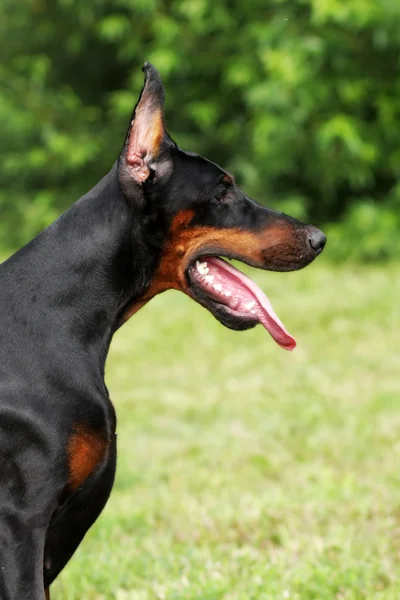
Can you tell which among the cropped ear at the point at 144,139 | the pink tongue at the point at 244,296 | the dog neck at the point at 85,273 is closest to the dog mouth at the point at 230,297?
the pink tongue at the point at 244,296

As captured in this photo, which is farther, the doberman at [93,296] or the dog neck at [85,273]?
the dog neck at [85,273]

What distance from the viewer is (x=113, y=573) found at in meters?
3.94

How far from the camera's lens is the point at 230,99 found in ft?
46.9

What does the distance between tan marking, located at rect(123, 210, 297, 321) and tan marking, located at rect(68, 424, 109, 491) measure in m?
0.47

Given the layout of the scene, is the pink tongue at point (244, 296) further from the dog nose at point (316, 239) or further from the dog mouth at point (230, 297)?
the dog nose at point (316, 239)

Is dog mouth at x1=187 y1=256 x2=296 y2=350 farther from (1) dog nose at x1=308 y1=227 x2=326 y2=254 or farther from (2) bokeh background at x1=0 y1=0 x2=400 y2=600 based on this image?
(2) bokeh background at x1=0 y1=0 x2=400 y2=600

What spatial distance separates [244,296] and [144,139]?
575 mm

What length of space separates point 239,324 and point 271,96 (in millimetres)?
9207

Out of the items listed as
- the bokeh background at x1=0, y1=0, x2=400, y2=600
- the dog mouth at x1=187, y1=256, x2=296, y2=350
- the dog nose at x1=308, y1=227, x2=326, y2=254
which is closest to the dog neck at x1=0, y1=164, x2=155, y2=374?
the dog mouth at x1=187, y1=256, x2=296, y2=350

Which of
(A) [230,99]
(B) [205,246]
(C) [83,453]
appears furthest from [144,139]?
(A) [230,99]

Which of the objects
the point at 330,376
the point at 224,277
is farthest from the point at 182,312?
the point at 224,277

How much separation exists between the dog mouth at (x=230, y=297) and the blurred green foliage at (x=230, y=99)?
880cm

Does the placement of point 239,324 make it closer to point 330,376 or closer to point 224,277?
point 224,277

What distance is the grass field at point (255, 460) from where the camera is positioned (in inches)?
151
